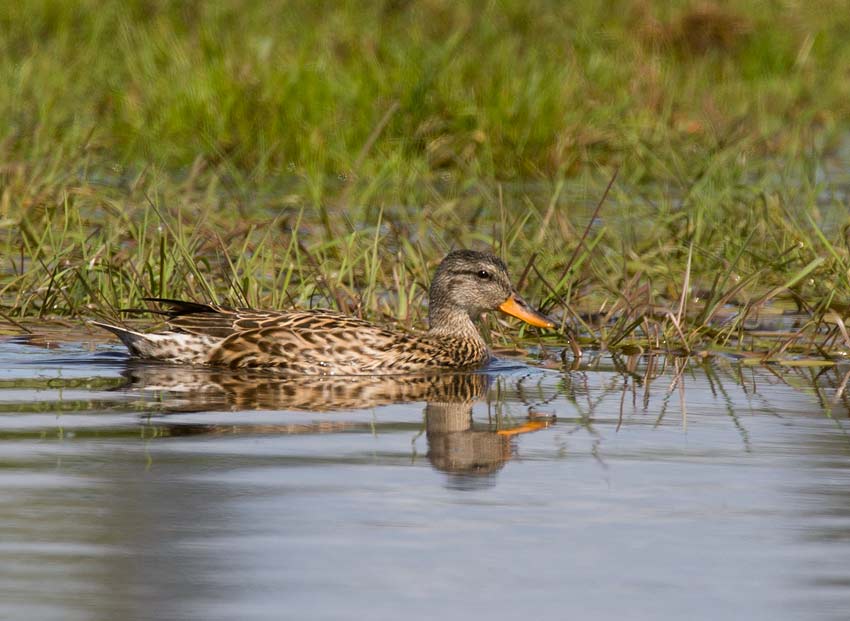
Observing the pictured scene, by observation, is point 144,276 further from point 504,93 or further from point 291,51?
point 291,51

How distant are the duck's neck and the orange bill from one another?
0.58ft

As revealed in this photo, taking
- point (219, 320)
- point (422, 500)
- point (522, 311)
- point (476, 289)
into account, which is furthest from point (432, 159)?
point (422, 500)

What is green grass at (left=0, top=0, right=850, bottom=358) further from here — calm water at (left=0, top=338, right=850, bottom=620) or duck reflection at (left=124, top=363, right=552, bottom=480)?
calm water at (left=0, top=338, right=850, bottom=620)

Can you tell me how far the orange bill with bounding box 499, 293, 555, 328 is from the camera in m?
9.52

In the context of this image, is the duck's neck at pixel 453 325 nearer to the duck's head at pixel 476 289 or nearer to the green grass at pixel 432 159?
the duck's head at pixel 476 289

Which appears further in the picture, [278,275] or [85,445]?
[278,275]

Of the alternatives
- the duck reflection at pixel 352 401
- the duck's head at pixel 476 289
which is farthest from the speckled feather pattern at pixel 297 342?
the duck's head at pixel 476 289

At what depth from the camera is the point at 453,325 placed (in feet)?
31.9

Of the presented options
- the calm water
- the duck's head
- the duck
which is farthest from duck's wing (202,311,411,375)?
the duck's head

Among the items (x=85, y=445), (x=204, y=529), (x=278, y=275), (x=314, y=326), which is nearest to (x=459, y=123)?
(x=278, y=275)

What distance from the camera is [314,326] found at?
357 inches

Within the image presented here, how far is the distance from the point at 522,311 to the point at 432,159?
20.4ft

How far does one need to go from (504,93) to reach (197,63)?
8.26 ft

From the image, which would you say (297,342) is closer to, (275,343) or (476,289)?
(275,343)
